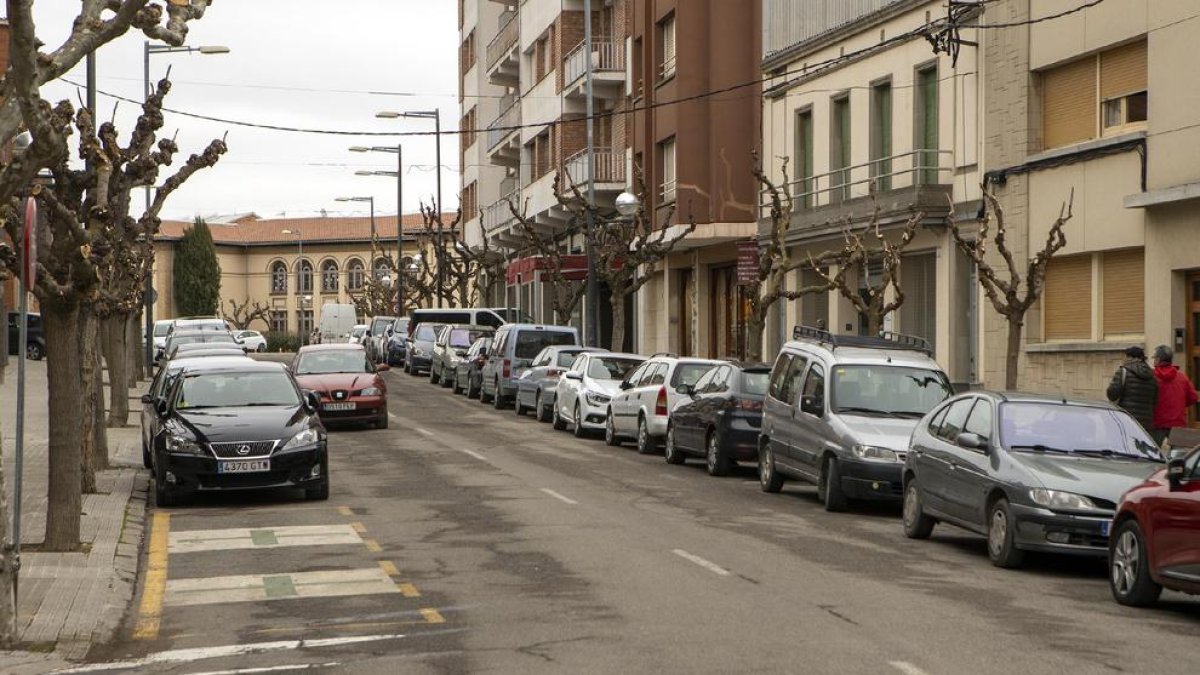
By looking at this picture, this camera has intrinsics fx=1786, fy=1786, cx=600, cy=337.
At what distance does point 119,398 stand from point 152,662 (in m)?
23.8

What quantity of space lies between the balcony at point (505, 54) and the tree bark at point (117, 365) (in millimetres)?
33303

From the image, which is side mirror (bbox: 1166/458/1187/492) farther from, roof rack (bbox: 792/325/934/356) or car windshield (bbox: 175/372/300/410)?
car windshield (bbox: 175/372/300/410)

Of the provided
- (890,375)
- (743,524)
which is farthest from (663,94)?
(743,524)

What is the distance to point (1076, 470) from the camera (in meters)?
14.4

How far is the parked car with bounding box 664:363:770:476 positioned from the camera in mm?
23859

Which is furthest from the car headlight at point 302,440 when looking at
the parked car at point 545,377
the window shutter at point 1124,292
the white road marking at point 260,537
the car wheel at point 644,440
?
the parked car at point 545,377

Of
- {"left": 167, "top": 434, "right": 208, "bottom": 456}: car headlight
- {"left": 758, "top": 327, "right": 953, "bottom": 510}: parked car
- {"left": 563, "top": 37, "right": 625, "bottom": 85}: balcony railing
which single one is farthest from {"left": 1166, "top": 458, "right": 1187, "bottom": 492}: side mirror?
{"left": 563, "top": 37, "right": 625, "bottom": 85}: balcony railing

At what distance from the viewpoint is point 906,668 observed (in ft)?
31.3

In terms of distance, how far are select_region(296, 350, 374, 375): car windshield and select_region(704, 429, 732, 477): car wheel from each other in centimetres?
1073

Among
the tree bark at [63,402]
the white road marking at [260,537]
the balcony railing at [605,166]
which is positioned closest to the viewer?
the tree bark at [63,402]

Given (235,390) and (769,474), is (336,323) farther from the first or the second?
(769,474)

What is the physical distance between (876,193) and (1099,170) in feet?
22.5

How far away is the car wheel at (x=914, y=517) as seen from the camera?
16625 mm

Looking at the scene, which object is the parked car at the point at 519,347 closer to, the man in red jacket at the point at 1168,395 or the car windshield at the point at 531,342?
the car windshield at the point at 531,342
